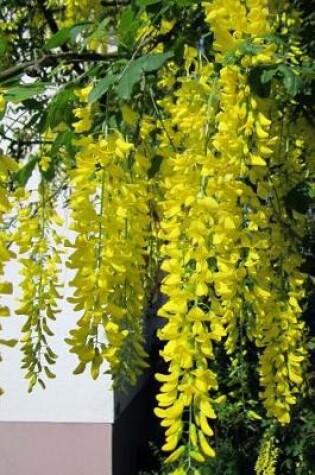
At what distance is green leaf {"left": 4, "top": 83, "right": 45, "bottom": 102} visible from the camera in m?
1.51

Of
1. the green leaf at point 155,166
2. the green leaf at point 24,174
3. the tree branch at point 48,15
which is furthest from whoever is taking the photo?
the tree branch at point 48,15

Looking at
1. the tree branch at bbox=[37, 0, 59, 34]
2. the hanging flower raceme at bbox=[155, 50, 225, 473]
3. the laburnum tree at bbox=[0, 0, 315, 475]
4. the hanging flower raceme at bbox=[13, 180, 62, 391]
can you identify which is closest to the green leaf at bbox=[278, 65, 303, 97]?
the laburnum tree at bbox=[0, 0, 315, 475]

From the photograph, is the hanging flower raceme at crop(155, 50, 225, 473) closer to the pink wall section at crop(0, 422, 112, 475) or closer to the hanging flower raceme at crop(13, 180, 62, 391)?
the hanging flower raceme at crop(13, 180, 62, 391)

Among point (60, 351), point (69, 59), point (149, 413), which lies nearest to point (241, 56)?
point (69, 59)

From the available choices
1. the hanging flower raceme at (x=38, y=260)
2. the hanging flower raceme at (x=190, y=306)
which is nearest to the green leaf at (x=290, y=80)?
the hanging flower raceme at (x=190, y=306)

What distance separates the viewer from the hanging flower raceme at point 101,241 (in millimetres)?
1412

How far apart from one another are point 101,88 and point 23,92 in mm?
184

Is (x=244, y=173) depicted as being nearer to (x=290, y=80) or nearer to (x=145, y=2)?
(x=290, y=80)

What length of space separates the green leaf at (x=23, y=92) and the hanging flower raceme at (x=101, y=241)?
0.18 meters

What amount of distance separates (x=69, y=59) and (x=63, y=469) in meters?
2.87

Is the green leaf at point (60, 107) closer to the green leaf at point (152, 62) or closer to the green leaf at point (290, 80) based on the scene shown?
the green leaf at point (152, 62)

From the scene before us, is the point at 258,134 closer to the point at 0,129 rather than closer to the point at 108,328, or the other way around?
the point at 108,328

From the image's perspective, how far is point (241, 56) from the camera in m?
1.43

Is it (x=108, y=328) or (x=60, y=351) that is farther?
(x=60, y=351)
